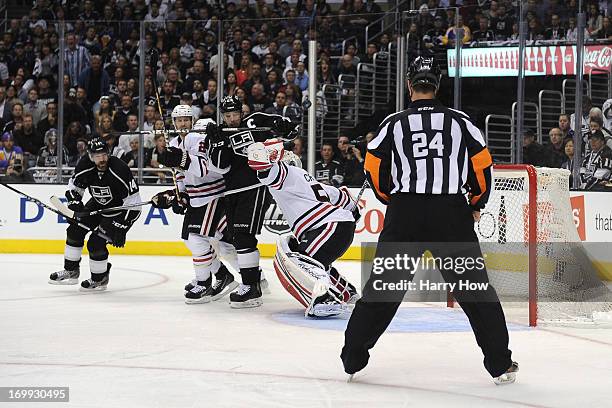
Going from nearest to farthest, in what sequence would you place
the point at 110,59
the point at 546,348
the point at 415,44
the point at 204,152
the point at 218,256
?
the point at 546,348
the point at 204,152
the point at 218,256
the point at 415,44
the point at 110,59

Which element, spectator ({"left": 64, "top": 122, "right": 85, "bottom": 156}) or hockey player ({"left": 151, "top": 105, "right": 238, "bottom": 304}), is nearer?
hockey player ({"left": 151, "top": 105, "right": 238, "bottom": 304})

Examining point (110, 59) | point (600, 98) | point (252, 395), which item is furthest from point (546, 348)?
point (110, 59)

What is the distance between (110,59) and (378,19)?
278cm

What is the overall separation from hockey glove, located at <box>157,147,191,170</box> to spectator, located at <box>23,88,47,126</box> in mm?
4310

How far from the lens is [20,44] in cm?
1088

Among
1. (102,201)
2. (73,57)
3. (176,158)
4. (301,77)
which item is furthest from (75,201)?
(73,57)

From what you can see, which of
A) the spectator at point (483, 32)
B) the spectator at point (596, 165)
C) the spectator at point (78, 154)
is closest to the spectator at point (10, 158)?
the spectator at point (78, 154)

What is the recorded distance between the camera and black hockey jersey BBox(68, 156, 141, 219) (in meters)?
6.82

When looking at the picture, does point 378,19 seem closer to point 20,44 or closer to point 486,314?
point 20,44

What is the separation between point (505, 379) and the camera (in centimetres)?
369

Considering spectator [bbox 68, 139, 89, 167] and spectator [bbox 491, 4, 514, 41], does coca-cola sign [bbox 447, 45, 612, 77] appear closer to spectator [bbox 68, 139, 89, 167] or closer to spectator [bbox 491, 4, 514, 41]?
spectator [bbox 491, 4, 514, 41]

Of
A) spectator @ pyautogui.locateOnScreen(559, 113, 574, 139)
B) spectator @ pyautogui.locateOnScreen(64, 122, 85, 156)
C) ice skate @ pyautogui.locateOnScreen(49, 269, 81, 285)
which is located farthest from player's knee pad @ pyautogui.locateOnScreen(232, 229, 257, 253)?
spectator @ pyautogui.locateOnScreen(64, 122, 85, 156)

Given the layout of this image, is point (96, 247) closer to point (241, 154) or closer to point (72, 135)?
point (241, 154)

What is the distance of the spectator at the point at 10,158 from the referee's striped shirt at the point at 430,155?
712cm
